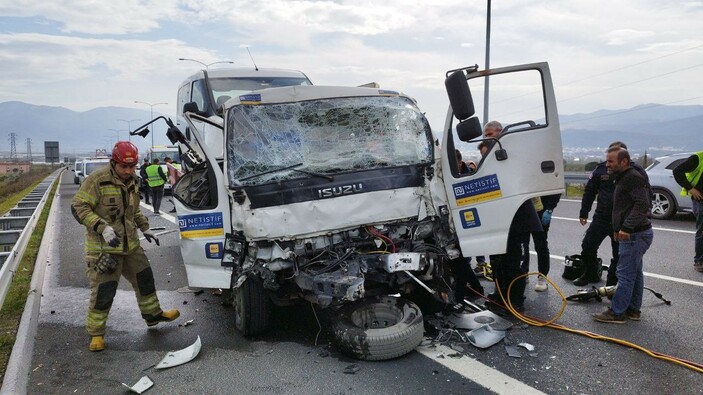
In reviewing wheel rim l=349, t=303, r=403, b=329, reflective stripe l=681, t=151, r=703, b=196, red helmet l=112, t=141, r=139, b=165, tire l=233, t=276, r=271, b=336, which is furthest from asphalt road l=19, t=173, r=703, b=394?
red helmet l=112, t=141, r=139, b=165

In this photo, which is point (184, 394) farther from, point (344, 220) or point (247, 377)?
point (344, 220)

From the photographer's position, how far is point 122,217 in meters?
4.99

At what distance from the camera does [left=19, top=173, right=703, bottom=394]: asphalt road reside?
3.74 meters

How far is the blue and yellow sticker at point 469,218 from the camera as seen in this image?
4.85 m

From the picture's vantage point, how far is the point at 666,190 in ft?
37.1

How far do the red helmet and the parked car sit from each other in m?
10.5

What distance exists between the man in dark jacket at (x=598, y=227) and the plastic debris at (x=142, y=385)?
4731 millimetres

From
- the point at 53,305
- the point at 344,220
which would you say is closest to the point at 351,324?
the point at 344,220

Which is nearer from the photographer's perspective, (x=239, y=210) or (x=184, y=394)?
(x=184, y=394)

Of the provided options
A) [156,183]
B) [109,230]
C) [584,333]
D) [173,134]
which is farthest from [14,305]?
[156,183]

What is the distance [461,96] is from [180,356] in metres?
3.18

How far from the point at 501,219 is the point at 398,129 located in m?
1.26

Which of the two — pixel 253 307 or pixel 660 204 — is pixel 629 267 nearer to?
pixel 253 307

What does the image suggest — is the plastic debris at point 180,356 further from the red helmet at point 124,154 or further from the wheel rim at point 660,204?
the wheel rim at point 660,204
